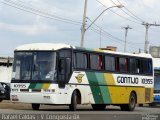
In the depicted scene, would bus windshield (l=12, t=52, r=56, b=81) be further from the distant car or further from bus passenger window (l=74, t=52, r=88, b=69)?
the distant car

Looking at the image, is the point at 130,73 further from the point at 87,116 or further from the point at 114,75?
the point at 87,116

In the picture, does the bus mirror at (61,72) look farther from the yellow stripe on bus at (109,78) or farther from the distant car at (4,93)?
the distant car at (4,93)

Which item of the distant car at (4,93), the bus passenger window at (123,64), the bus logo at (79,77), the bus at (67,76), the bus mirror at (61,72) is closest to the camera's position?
the bus at (67,76)

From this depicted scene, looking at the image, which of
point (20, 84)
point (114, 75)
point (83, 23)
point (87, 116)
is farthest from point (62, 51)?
point (83, 23)

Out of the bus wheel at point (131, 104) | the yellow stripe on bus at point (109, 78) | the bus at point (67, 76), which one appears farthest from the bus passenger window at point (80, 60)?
the bus wheel at point (131, 104)

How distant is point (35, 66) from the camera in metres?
26.8

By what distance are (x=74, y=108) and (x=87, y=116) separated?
22.2 feet

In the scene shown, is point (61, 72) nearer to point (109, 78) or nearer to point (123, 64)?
point (109, 78)

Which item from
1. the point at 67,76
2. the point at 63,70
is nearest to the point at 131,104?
the point at 67,76

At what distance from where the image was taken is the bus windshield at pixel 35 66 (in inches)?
1048

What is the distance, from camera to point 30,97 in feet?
87.4

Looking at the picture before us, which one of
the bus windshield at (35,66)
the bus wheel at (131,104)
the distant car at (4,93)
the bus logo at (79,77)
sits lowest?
the bus wheel at (131,104)

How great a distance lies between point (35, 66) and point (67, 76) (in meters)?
1.67

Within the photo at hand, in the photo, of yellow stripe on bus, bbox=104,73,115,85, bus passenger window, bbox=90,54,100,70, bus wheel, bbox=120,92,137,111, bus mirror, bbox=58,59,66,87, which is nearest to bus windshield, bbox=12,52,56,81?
bus mirror, bbox=58,59,66,87
